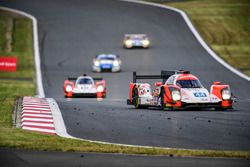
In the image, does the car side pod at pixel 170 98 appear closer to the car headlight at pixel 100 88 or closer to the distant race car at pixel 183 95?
the distant race car at pixel 183 95

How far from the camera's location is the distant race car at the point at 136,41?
2351 inches

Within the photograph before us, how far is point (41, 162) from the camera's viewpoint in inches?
512

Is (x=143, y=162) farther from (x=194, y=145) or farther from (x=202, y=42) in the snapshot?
(x=202, y=42)

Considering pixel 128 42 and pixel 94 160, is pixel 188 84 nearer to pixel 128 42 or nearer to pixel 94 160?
pixel 94 160

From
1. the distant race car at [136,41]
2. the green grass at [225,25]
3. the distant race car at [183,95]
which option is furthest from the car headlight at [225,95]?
the distant race car at [136,41]

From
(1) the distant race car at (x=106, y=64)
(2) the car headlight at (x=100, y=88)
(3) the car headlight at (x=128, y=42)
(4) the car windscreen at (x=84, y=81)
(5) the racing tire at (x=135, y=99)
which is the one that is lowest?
(5) the racing tire at (x=135, y=99)

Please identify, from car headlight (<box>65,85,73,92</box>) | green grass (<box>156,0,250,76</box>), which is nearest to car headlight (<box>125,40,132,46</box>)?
green grass (<box>156,0,250,76</box>)

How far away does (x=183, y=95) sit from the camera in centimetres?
2464

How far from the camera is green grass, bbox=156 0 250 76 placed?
181 feet

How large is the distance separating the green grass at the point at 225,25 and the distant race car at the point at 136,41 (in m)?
4.67

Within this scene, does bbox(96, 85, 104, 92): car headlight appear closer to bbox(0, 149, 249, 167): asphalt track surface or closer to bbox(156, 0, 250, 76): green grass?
bbox(156, 0, 250, 76): green grass

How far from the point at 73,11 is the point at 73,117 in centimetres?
5304

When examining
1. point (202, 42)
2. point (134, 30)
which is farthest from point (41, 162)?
point (134, 30)

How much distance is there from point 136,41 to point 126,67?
26.4 feet
